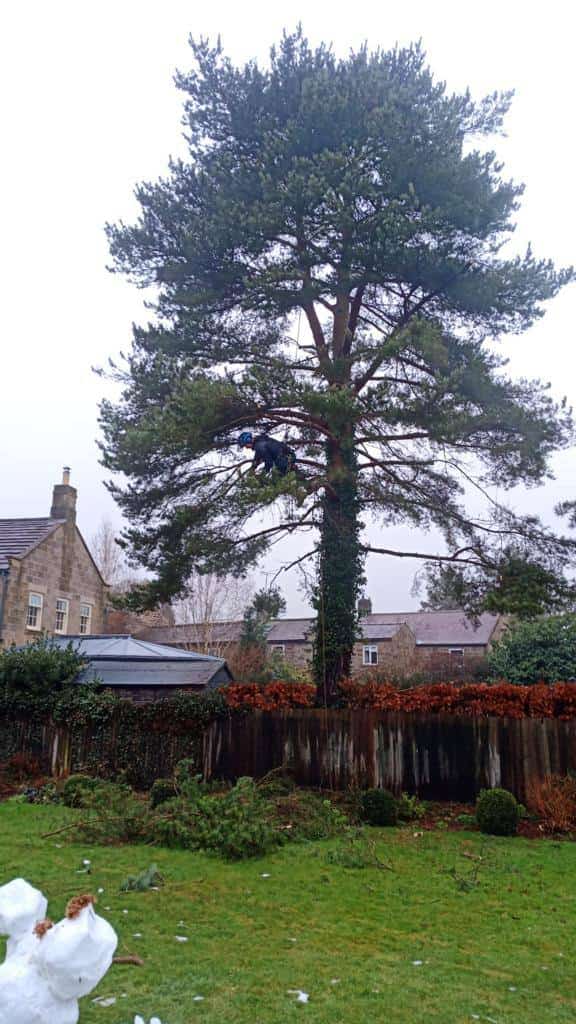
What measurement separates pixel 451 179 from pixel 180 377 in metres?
5.60

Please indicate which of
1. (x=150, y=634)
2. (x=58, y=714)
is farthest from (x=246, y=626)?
(x=58, y=714)

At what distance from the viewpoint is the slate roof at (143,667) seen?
51.6ft

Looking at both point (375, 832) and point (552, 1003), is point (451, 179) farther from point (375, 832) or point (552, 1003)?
point (552, 1003)

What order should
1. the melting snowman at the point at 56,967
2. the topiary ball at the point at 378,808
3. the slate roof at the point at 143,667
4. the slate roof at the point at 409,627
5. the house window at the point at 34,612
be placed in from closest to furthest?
the melting snowman at the point at 56,967
the topiary ball at the point at 378,808
the slate roof at the point at 143,667
the house window at the point at 34,612
the slate roof at the point at 409,627

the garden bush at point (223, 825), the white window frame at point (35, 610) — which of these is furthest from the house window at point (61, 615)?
the garden bush at point (223, 825)

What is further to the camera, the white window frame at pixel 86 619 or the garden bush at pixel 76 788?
the white window frame at pixel 86 619

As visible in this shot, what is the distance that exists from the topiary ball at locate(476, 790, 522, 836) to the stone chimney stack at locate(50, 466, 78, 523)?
21.9m

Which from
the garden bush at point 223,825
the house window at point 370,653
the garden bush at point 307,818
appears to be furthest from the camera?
the house window at point 370,653

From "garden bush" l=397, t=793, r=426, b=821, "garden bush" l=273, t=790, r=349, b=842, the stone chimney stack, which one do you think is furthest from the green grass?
the stone chimney stack

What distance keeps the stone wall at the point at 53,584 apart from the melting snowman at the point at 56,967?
21.8 m

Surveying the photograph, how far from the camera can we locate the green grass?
14.4ft

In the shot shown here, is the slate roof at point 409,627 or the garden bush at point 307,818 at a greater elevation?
the slate roof at point 409,627

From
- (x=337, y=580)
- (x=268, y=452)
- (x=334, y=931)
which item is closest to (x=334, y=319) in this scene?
(x=268, y=452)

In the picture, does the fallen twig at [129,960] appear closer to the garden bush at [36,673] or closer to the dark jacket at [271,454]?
the dark jacket at [271,454]
